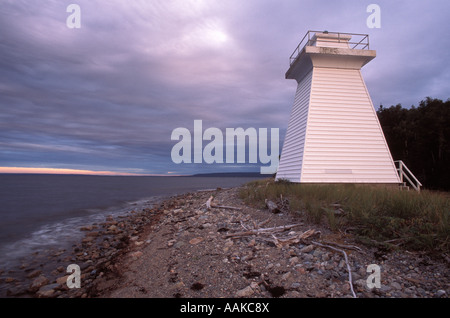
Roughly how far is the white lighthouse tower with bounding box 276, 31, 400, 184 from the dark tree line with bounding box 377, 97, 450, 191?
10.1 meters

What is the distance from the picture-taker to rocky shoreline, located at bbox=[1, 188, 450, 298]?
375 cm

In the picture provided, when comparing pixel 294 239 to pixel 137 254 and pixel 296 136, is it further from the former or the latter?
pixel 296 136

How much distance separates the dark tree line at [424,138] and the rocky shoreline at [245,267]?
58.0ft

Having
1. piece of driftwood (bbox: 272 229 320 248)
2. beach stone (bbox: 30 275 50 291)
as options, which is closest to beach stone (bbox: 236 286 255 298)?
piece of driftwood (bbox: 272 229 320 248)

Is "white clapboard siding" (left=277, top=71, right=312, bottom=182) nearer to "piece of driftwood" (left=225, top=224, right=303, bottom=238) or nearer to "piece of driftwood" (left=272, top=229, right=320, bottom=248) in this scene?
"piece of driftwood" (left=225, top=224, right=303, bottom=238)

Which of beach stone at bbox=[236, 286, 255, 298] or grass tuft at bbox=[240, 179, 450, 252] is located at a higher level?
grass tuft at bbox=[240, 179, 450, 252]

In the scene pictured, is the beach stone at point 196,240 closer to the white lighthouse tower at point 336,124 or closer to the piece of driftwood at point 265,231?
the piece of driftwood at point 265,231

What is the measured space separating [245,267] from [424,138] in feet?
70.3

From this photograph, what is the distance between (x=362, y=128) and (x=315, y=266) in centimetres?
966

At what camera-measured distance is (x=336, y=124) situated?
461 inches

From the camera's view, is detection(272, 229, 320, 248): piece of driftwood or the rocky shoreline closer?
the rocky shoreline

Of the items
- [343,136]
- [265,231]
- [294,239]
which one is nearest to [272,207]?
[265,231]
